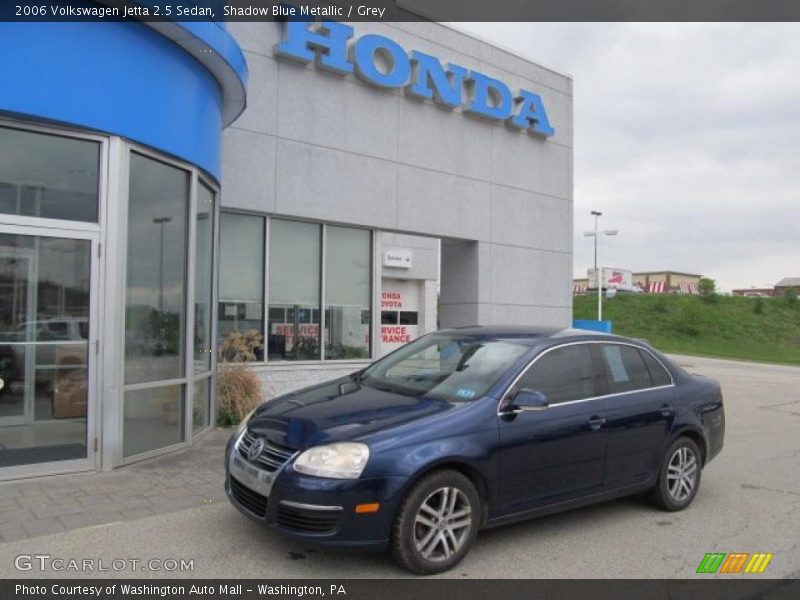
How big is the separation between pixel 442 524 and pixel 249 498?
1283 millimetres

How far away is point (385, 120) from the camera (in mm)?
11781

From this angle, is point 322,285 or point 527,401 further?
point 322,285

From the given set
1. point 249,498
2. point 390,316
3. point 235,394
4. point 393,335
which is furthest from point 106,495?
point 390,316

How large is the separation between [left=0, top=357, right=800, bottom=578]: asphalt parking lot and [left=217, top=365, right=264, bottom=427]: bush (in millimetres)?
3372

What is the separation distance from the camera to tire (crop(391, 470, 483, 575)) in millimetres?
4223

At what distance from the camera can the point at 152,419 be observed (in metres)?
7.08

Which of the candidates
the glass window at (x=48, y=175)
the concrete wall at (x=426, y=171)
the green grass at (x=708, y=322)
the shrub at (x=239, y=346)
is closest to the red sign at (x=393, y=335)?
the concrete wall at (x=426, y=171)

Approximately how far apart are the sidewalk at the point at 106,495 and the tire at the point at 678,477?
3760mm

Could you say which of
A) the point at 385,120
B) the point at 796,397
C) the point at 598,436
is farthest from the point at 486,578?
the point at 796,397

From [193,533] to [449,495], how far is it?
1.95 metres

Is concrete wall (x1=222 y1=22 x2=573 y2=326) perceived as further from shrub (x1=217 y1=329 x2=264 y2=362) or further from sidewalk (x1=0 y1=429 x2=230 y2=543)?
sidewalk (x1=0 y1=429 x2=230 y2=543)

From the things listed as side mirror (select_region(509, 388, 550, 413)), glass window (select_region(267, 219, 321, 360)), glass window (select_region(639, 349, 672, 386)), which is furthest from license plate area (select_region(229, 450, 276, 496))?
glass window (select_region(267, 219, 321, 360))

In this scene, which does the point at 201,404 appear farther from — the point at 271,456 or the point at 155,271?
the point at 271,456
